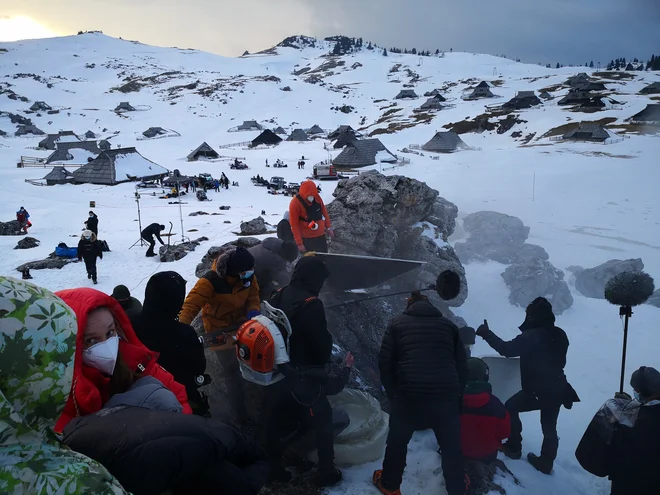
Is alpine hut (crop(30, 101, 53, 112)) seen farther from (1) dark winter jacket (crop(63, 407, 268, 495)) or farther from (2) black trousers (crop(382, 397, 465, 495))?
(1) dark winter jacket (crop(63, 407, 268, 495))

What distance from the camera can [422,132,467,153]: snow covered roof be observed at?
114ft

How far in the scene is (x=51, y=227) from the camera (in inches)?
602

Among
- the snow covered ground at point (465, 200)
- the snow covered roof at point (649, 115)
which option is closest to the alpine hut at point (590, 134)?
the snow covered ground at point (465, 200)

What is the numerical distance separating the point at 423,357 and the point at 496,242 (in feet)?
27.9

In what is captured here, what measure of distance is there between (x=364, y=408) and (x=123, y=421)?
9.32 ft

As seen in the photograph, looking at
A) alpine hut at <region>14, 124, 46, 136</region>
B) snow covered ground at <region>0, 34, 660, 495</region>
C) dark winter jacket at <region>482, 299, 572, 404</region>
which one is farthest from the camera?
alpine hut at <region>14, 124, 46, 136</region>

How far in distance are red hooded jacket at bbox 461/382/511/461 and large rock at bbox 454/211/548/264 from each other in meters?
6.96

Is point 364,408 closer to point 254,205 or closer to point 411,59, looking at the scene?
point 254,205

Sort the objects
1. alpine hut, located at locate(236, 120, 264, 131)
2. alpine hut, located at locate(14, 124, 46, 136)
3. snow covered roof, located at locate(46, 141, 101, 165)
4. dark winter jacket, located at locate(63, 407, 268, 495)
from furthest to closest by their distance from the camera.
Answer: alpine hut, located at locate(236, 120, 264, 131) → alpine hut, located at locate(14, 124, 46, 136) → snow covered roof, located at locate(46, 141, 101, 165) → dark winter jacket, located at locate(63, 407, 268, 495)

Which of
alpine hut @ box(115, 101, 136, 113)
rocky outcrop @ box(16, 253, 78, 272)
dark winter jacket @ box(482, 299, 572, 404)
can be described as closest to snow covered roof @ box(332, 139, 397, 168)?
rocky outcrop @ box(16, 253, 78, 272)

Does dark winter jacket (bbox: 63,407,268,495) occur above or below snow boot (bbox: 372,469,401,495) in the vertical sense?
above

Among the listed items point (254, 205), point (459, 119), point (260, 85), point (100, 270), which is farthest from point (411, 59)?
point (100, 270)

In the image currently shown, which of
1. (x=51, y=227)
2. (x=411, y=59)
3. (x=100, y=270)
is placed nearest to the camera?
(x=100, y=270)

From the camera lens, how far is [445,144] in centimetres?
3525
